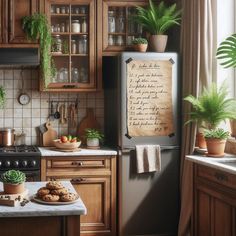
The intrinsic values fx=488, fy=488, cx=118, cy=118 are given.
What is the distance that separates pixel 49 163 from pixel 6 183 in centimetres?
188

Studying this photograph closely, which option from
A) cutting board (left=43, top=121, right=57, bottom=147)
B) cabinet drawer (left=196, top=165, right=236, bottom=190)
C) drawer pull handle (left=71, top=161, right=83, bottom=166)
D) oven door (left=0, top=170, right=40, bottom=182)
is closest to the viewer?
cabinet drawer (left=196, top=165, right=236, bottom=190)

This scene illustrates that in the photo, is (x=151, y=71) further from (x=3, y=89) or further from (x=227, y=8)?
(x=3, y=89)

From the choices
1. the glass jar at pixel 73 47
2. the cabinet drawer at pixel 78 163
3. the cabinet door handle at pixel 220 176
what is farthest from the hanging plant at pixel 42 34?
the cabinet door handle at pixel 220 176

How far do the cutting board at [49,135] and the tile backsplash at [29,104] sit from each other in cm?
7

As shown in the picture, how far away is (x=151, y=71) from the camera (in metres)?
4.48

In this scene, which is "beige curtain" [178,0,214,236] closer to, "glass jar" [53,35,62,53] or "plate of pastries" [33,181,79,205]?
"glass jar" [53,35,62,53]

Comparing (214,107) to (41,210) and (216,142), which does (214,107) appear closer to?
(216,142)

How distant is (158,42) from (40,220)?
267cm

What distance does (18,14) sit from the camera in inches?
183

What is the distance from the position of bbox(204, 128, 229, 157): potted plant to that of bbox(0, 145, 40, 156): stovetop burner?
152 centimetres

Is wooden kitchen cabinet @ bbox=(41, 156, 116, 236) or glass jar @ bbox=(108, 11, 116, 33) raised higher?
glass jar @ bbox=(108, 11, 116, 33)

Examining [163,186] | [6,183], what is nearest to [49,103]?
[163,186]

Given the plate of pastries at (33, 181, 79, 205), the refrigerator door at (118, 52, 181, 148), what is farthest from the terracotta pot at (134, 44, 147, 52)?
the plate of pastries at (33, 181, 79, 205)

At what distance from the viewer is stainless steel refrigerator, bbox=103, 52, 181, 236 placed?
14.6 feet
